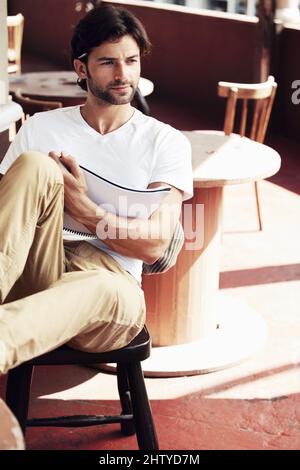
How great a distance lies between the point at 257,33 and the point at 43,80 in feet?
8.80

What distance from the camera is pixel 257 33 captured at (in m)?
7.28

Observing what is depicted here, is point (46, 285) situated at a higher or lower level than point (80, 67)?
lower

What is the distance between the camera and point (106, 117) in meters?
2.61

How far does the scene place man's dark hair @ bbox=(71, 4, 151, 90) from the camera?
246 centimetres

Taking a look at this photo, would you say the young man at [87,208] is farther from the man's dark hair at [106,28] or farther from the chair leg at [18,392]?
Answer: the chair leg at [18,392]

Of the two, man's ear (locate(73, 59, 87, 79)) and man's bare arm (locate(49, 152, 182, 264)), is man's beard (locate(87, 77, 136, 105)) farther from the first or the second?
man's bare arm (locate(49, 152, 182, 264))

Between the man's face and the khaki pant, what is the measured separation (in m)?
0.39

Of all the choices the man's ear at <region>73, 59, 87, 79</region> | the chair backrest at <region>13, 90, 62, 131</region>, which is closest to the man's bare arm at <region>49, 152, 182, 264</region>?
the man's ear at <region>73, 59, 87, 79</region>

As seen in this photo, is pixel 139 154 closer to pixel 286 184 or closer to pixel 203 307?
pixel 203 307

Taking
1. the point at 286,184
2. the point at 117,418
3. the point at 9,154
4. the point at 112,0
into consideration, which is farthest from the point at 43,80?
the point at 112,0

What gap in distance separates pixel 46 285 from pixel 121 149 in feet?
1.63

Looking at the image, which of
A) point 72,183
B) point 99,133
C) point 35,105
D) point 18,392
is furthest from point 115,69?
point 35,105

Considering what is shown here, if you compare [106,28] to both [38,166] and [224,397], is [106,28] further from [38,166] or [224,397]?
[224,397]

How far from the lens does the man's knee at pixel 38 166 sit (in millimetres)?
2191
